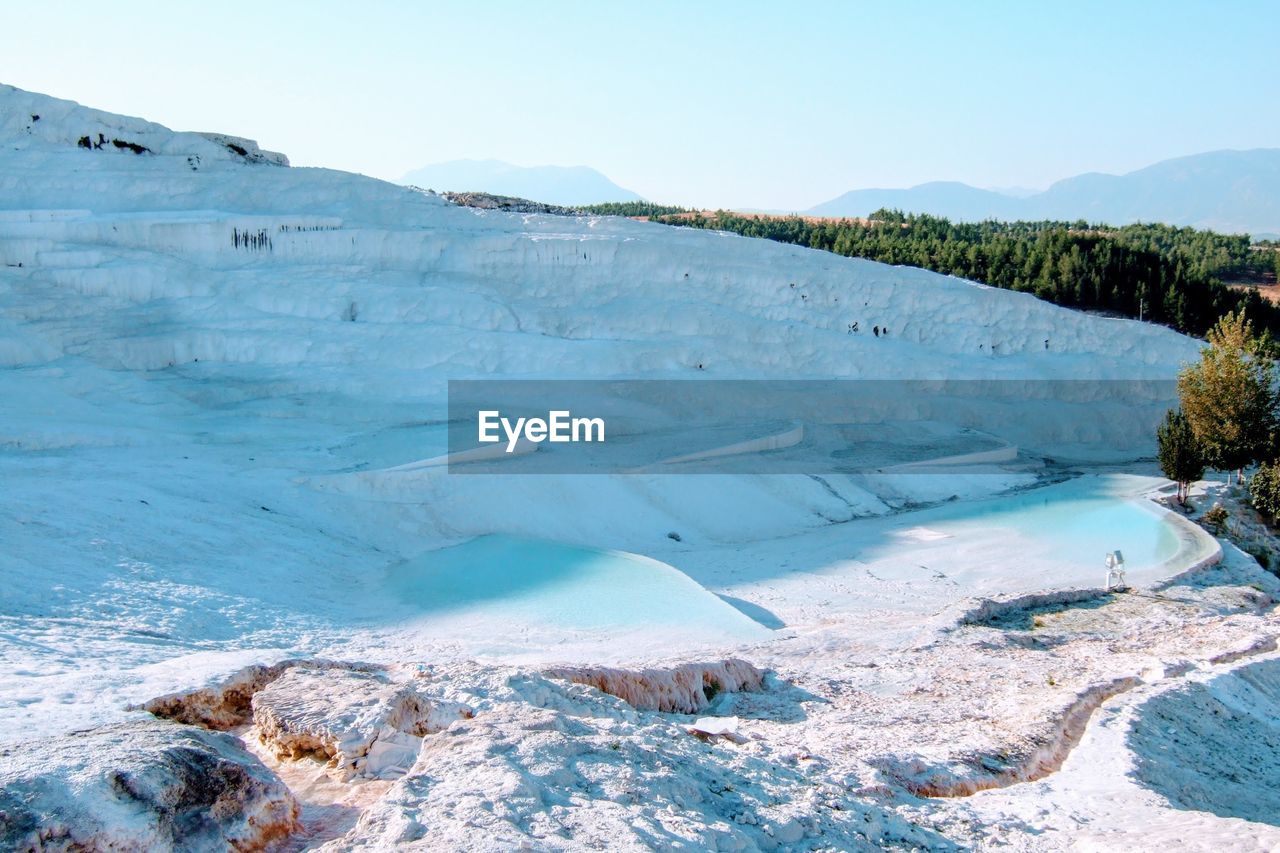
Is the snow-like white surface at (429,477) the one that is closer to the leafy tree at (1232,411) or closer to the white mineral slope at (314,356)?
the white mineral slope at (314,356)

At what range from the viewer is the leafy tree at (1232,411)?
731 inches

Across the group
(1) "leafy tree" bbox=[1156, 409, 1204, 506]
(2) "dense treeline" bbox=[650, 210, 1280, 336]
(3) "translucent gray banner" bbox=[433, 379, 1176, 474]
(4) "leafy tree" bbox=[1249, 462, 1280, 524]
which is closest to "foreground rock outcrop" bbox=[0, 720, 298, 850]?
(3) "translucent gray banner" bbox=[433, 379, 1176, 474]

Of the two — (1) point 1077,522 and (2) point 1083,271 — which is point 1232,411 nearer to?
(1) point 1077,522

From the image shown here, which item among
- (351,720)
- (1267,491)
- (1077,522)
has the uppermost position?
(351,720)

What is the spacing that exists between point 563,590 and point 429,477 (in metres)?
4.03

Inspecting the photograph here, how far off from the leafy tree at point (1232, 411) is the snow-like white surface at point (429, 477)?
5.03ft

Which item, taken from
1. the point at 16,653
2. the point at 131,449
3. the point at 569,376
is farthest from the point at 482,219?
the point at 16,653

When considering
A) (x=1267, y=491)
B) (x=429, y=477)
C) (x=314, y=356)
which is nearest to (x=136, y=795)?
(x=429, y=477)

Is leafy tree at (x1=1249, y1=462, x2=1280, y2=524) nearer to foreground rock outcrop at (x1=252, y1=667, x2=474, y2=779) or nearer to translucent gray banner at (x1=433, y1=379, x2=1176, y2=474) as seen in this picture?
translucent gray banner at (x1=433, y1=379, x2=1176, y2=474)

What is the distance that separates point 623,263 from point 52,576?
1489 centimetres

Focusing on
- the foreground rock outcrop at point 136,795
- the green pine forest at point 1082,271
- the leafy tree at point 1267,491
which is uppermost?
the green pine forest at point 1082,271

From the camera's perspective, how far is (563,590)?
12.0 meters

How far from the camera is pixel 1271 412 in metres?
19.0

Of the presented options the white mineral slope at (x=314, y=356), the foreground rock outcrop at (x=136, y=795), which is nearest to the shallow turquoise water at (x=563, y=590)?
the white mineral slope at (x=314, y=356)
